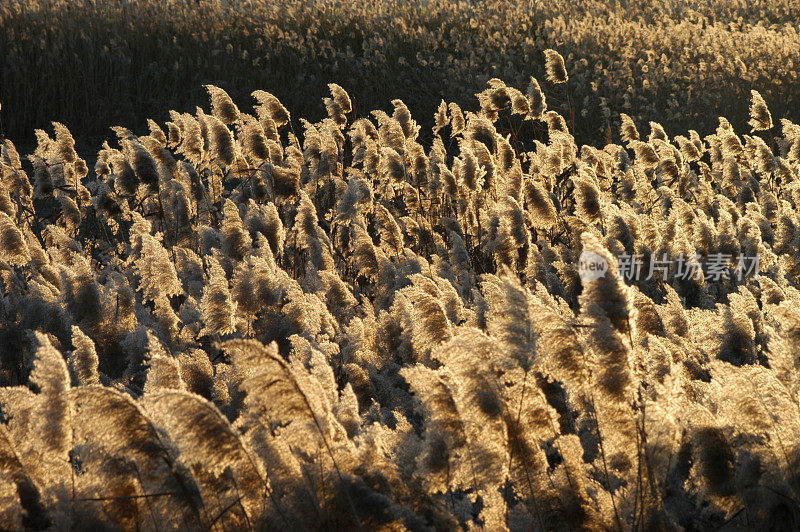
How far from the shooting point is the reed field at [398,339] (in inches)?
78.8

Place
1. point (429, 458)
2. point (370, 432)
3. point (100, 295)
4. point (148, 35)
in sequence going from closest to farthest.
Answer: point (429, 458) < point (370, 432) < point (100, 295) < point (148, 35)

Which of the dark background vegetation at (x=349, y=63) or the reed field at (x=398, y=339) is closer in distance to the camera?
the reed field at (x=398, y=339)

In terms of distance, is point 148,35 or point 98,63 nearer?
point 98,63

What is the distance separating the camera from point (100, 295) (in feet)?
13.2

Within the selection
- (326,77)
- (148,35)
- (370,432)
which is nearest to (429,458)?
(370,432)

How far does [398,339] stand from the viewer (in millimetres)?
3842

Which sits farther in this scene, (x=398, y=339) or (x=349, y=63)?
(x=349, y=63)

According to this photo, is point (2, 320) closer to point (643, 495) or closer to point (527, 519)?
point (527, 519)

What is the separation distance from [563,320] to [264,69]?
1450 centimetres

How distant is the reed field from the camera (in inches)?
78.8

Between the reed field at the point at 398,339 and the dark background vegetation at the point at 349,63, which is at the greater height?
the reed field at the point at 398,339

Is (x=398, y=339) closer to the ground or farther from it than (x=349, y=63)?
farther from it

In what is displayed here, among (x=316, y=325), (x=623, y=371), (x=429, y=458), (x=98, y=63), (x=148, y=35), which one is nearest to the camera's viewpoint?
(x=623, y=371)

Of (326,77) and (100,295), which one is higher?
(100,295)
